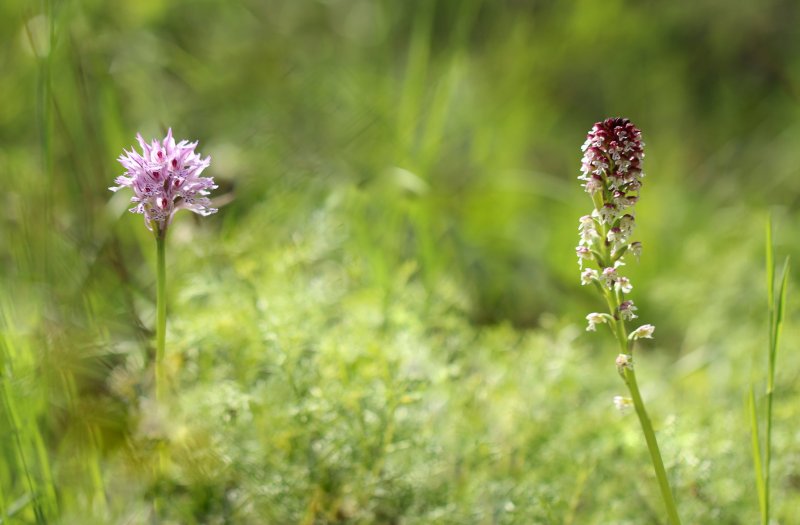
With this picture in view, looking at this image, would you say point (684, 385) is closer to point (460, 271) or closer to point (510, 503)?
point (460, 271)

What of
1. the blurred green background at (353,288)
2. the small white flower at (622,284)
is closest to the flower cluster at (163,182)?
the blurred green background at (353,288)

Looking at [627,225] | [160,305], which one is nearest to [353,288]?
[160,305]

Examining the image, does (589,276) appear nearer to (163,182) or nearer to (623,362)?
(623,362)

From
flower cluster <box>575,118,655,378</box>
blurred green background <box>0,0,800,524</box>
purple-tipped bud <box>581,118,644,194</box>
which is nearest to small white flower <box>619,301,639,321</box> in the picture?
flower cluster <box>575,118,655,378</box>

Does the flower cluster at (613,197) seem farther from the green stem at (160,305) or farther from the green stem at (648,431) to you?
the green stem at (160,305)

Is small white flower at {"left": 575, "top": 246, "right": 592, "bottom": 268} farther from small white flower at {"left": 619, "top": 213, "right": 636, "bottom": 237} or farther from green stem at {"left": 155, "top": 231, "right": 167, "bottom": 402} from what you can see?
green stem at {"left": 155, "top": 231, "right": 167, "bottom": 402}

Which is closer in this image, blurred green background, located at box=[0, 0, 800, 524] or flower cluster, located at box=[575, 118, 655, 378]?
flower cluster, located at box=[575, 118, 655, 378]
